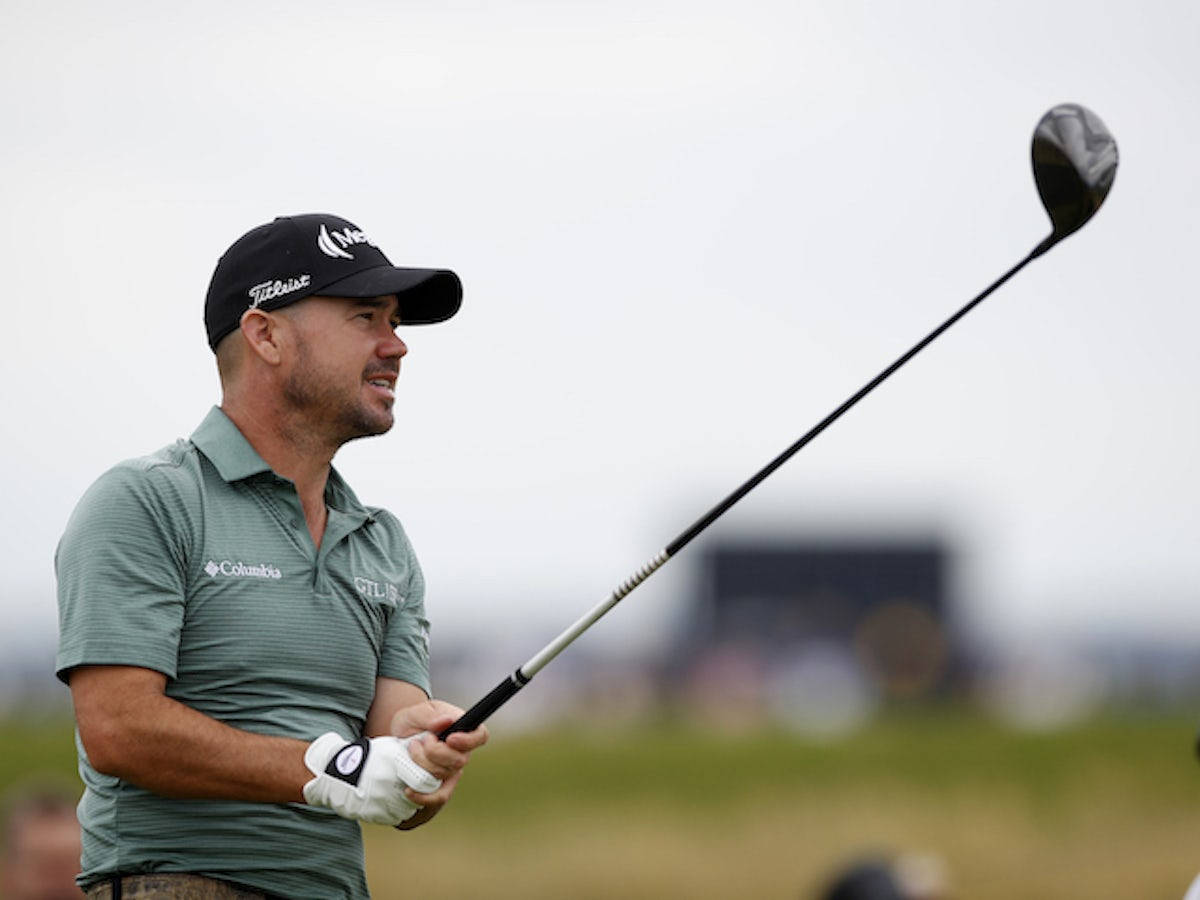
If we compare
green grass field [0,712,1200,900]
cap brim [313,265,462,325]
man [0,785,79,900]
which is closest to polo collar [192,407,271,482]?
cap brim [313,265,462,325]

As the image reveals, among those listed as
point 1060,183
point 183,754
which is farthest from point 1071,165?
point 183,754

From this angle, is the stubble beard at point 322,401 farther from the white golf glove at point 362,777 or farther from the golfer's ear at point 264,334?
the white golf glove at point 362,777

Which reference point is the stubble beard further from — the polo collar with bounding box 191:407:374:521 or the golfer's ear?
the polo collar with bounding box 191:407:374:521

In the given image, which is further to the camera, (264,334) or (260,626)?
(264,334)

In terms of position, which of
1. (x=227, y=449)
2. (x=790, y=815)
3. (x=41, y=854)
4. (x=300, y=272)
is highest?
(x=790, y=815)

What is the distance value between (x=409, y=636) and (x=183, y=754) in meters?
0.87

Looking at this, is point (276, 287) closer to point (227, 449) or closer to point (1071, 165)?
point (227, 449)

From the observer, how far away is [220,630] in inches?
176

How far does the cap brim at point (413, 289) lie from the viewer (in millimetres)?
4863

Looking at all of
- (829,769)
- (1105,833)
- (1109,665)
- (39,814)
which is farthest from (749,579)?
(39,814)

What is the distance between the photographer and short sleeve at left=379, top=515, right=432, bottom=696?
4.99 meters

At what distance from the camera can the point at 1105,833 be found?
77.8 feet

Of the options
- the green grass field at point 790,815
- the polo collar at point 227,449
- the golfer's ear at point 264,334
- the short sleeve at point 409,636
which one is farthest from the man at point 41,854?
the green grass field at point 790,815

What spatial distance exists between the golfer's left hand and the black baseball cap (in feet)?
3.43
